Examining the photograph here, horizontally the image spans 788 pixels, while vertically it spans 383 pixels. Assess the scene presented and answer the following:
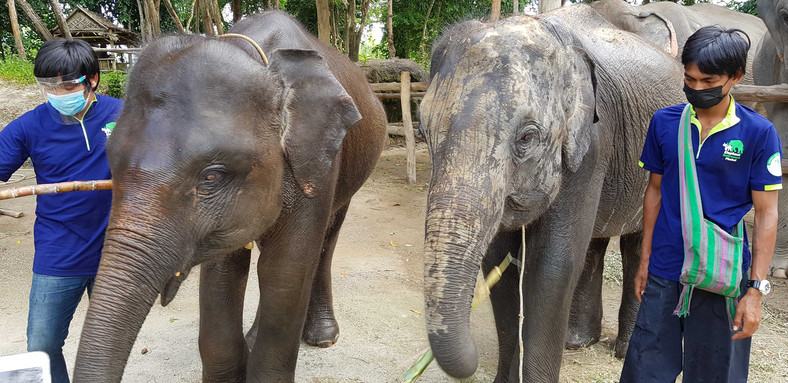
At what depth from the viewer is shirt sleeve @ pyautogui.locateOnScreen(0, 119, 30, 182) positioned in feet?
8.59

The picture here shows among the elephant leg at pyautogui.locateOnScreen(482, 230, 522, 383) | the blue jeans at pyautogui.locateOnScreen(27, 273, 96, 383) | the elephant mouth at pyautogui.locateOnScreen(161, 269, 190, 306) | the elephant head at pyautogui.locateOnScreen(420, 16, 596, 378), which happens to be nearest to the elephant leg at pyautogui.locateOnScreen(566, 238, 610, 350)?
the elephant leg at pyautogui.locateOnScreen(482, 230, 522, 383)

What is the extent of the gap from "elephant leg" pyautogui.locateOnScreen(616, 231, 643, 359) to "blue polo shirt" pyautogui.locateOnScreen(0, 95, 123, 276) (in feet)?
10.2

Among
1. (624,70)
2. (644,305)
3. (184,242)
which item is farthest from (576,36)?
(184,242)

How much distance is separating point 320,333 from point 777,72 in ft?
16.8

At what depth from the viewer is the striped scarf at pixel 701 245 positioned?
7.45 ft

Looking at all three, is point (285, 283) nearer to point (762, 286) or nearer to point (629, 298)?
point (762, 286)

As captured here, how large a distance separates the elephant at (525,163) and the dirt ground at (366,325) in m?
0.98

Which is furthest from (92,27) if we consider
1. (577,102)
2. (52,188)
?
(577,102)

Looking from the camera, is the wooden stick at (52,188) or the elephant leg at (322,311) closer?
the wooden stick at (52,188)

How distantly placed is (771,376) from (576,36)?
256 centimetres

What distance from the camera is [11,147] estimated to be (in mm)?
2629

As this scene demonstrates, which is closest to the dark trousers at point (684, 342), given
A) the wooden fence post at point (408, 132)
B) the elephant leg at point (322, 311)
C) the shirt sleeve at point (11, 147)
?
the elephant leg at point (322, 311)

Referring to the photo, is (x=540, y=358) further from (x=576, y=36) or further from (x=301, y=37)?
(x=301, y=37)

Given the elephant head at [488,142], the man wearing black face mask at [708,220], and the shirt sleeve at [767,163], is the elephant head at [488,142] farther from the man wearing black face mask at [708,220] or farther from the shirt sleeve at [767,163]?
the shirt sleeve at [767,163]
